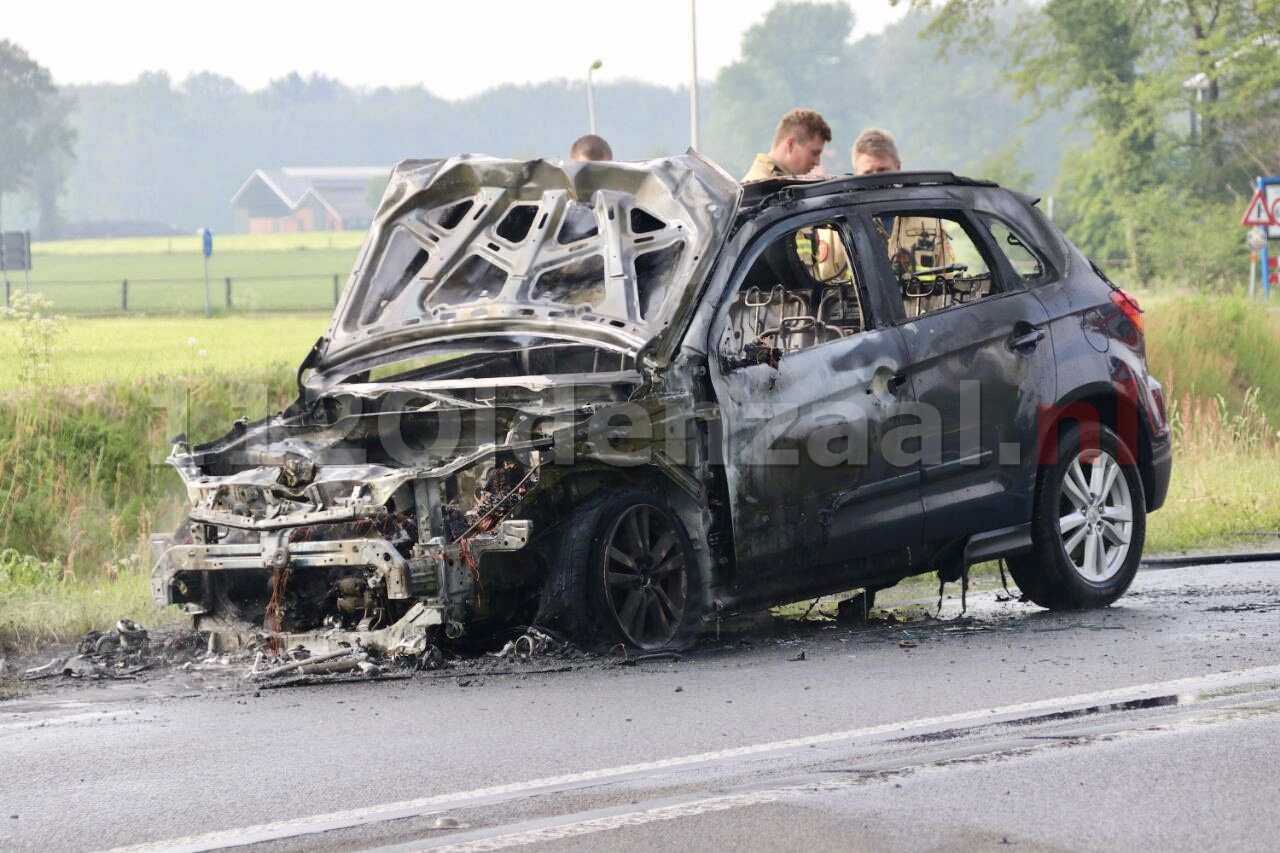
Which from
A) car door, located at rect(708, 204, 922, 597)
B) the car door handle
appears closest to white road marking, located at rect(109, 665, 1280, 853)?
car door, located at rect(708, 204, 922, 597)

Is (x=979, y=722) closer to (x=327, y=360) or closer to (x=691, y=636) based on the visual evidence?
(x=691, y=636)

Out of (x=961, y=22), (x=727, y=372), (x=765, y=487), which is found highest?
(x=961, y=22)

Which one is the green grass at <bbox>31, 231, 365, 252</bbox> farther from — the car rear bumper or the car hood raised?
the car rear bumper

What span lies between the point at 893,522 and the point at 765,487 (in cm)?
75

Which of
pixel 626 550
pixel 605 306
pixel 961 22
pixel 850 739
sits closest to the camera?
pixel 850 739

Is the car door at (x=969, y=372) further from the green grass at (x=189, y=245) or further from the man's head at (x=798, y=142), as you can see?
the green grass at (x=189, y=245)

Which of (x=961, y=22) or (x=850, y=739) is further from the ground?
(x=961, y=22)

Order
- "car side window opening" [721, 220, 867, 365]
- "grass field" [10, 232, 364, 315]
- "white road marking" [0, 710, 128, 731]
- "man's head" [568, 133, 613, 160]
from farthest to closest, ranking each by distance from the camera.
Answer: "grass field" [10, 232, 364, 315], "man's head" [568, 133, 613, 160], "car side window opening" [721, 220, 867, 365], "white road marking" [0, 710, 128, 731]

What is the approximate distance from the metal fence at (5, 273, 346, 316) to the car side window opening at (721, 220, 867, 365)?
3648cm

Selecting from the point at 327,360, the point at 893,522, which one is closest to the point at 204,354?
the point at 327,360

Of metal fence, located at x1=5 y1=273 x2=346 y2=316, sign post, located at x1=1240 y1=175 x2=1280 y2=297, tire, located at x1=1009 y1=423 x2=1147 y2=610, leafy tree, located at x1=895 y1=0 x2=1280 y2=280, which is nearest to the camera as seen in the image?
tire, located at x1=1009 y1=423 x2=1147 y2=610

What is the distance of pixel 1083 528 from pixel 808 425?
189 cm

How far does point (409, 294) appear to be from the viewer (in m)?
9.12

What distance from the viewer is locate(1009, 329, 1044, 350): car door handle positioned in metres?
8.70
